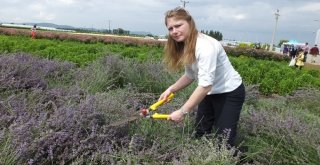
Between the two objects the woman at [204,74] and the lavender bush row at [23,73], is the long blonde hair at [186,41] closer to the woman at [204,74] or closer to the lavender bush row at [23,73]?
the woman at [204,74]

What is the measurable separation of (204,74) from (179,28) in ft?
1.32

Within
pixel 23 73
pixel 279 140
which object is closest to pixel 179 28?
pixel 279 140

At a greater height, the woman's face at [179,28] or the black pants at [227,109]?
the woman's face at [179,28]

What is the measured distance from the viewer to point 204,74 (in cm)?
280

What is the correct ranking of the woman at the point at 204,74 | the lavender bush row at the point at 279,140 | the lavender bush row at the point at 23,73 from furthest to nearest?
the lavender bush row at the point at 23,73
the lavender bush row at the point at 279,140
the woman at the point at 204,74

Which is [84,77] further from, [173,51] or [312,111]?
[312,111]

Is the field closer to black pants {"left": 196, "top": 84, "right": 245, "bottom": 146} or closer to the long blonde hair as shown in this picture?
black pants {"left": 196, "top": 84, "right": 245, "bottom": 146}

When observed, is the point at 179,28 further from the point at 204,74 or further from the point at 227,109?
the point at 227,109

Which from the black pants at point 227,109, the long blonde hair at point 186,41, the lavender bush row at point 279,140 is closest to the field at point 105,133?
the lavender bush row at point 279,140

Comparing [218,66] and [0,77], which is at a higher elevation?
[218,66]

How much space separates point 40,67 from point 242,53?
16.4 meters

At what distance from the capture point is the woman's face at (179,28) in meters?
2.92

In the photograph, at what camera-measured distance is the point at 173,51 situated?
126 inches

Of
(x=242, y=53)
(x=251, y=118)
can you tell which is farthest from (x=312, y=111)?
(x=242, y=53)
